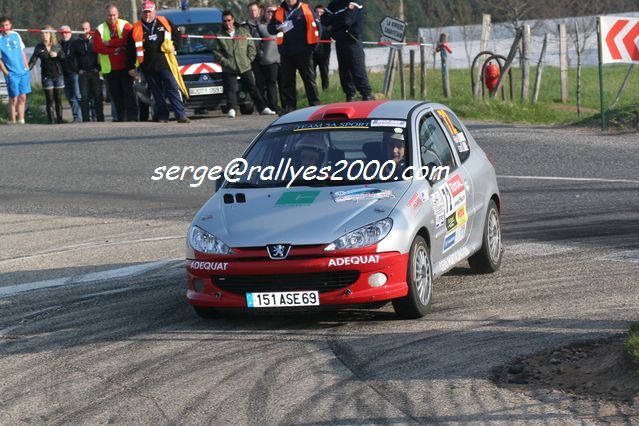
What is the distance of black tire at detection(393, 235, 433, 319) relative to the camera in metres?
8.67

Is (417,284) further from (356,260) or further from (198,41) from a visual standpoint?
(198,41)

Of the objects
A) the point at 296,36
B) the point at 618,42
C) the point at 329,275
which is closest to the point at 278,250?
the point at 329,275

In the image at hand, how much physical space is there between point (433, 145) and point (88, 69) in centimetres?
1610

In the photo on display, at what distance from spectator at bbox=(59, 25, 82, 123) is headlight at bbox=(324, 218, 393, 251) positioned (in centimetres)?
1741

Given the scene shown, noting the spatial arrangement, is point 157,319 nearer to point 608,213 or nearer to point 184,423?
point 184,423

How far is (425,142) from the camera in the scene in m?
9.93

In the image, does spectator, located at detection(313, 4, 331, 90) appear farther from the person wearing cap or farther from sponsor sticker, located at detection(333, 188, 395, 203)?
sponsor sticker, located at detection(333, 188, 395, 203)

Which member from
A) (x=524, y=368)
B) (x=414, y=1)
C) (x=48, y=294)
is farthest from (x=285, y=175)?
(x=414, y=1)

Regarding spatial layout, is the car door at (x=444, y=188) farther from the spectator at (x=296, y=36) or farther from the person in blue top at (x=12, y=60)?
the person in blue top at (x=12, y=60)

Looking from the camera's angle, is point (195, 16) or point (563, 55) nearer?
point (195, 16)

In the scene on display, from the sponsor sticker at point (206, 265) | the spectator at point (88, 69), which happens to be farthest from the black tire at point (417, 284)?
the spectator at point (88, 69)

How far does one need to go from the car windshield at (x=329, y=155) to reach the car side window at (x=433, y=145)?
0.19 meters

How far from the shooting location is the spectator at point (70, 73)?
986 inches

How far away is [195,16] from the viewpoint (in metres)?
26.3
